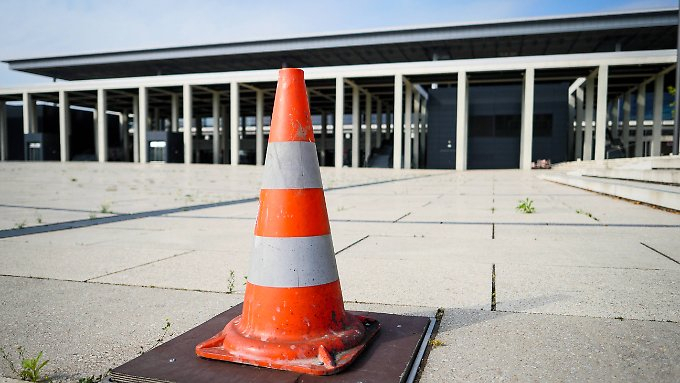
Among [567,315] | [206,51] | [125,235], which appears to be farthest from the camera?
[206,51]

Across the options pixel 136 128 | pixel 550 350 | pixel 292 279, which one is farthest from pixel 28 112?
pixel 550 350

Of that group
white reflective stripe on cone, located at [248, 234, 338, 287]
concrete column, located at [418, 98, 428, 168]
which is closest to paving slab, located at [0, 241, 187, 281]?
white reflective stripe on cone, located at [248, 234, 338, 287]

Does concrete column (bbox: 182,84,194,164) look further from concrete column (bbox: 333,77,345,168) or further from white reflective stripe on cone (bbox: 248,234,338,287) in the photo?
white reflective stripe on cone (bbox: 248,234,338,287)

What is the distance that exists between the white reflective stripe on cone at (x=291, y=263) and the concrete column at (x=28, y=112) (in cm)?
5522

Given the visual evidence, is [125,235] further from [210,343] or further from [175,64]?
[175,64]

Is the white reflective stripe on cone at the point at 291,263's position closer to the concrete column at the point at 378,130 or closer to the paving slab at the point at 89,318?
the paving slab at the point at 89,318

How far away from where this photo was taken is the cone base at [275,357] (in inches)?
66.5

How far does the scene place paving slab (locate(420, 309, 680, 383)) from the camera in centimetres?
167

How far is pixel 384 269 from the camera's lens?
3.38 m

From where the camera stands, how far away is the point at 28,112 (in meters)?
46.8

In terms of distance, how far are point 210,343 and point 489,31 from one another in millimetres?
39308

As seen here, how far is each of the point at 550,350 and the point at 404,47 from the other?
135 ft

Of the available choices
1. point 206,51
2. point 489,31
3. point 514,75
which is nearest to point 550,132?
point 514,75

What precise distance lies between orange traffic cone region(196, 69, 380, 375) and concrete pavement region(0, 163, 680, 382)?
40cm
